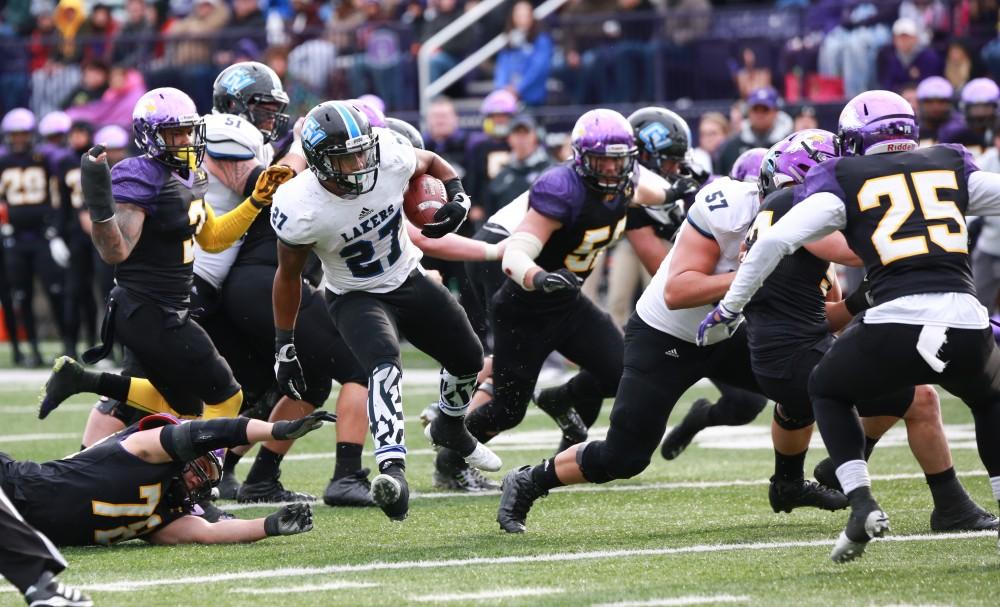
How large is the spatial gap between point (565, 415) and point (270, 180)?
5.81 ft

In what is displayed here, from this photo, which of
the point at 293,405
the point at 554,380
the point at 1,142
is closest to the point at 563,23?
the point at 554,380

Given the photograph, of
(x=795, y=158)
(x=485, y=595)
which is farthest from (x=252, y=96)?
(x=485, y=595)

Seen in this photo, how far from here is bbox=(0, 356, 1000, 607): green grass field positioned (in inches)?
171

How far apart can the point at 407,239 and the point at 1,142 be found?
34.5 feet

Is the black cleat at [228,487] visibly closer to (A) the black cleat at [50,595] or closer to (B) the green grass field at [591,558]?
(B) the green grass field at [591,558]

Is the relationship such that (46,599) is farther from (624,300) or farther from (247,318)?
(624,300)

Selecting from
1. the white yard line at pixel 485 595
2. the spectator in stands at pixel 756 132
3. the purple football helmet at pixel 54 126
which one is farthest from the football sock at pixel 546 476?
the purple football helmet at pixel 54 126

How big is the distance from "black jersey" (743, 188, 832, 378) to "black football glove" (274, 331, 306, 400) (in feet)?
5.57

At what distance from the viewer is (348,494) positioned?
6.27 m

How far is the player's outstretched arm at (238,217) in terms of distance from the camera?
6102mm

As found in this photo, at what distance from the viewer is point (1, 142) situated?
15.4 metres

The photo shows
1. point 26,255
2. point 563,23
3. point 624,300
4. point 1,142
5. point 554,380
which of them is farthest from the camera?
point 1,142

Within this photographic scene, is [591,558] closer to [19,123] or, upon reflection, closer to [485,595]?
[485,595]

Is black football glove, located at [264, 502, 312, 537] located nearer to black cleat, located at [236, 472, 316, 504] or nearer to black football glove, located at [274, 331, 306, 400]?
black football glove, located at [274, 331, 306, 400]
